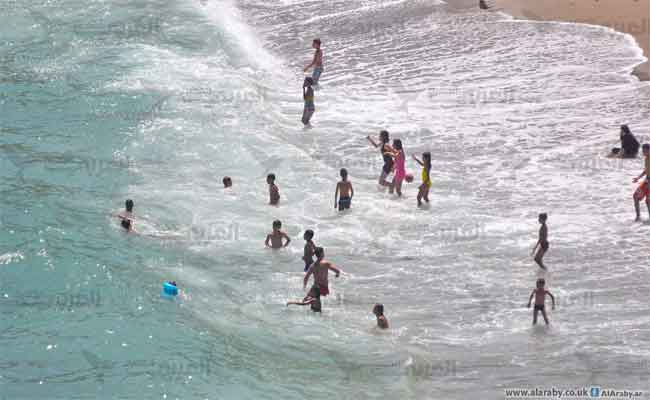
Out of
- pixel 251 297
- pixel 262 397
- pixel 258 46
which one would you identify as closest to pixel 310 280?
pixel 251 297

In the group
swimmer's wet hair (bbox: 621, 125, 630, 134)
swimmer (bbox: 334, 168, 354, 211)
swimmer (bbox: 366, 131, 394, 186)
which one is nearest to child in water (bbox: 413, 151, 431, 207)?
swimmer (bbox: 366, 131, 394, 186)

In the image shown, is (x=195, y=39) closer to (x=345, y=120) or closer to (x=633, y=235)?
(x=345, y=120)

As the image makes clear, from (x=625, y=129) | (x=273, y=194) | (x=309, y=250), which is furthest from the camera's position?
(x=625, y=129)

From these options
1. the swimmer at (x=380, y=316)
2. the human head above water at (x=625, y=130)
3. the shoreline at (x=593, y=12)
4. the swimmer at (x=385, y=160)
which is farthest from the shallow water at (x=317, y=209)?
the human head above water at (x=625, y=130)

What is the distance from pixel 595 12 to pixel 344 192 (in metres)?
14.6

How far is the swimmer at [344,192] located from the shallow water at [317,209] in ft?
1.19

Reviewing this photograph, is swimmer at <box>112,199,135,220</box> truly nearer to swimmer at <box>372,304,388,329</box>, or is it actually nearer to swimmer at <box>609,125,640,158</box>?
swimmer at <box>372,304,388,329</box>

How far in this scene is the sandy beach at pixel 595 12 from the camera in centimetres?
3008

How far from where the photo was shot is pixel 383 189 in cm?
2158

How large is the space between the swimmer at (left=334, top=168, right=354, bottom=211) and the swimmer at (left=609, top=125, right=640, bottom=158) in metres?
5.86

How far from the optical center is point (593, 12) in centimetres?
3158

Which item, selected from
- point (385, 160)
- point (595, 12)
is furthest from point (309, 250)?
point (595, 12)

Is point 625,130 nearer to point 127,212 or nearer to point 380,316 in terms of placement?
point 380,316

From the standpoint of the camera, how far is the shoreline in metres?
30.0
